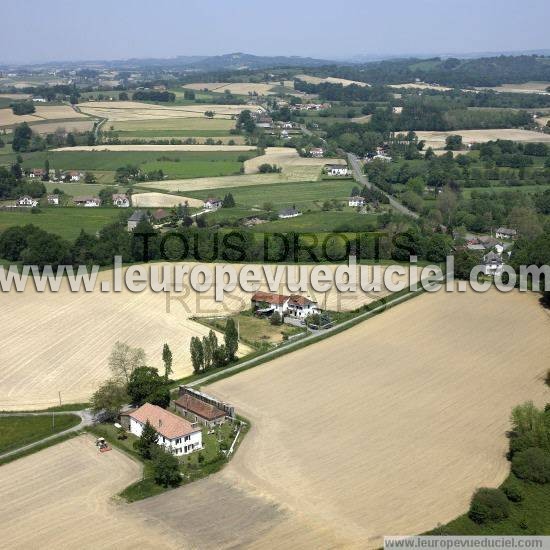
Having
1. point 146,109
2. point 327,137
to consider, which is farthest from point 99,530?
point 146,109

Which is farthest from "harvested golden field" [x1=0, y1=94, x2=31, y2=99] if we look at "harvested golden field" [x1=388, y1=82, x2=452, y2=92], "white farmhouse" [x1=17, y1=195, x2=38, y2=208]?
"white farmhouse" [x1=17, y1=195, x2=38, y2=208]

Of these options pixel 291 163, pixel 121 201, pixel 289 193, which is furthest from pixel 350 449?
pixel 291 163

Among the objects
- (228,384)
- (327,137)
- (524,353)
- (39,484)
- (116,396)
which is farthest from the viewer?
(327,137)

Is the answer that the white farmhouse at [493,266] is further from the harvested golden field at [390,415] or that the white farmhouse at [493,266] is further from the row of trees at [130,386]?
the row of trees at [130,386]

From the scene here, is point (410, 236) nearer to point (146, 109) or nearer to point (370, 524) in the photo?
point (370, 524)

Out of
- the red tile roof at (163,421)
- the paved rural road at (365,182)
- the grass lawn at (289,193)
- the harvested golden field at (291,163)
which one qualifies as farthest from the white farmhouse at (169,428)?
the harvested golden field at (291,163)

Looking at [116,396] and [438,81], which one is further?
[438,81]
